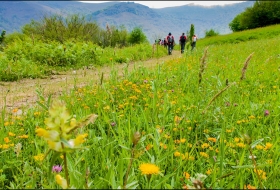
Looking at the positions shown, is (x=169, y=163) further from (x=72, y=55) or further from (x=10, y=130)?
(x=72, y=55)

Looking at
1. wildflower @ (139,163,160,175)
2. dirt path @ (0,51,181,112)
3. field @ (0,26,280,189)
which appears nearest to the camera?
field @ (0,26,280,189)

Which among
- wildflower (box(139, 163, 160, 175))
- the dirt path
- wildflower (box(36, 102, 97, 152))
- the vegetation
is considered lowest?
the dirt path

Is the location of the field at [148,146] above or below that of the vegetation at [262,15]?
below

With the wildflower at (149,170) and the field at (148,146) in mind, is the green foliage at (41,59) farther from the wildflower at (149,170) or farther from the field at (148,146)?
the wildflower at (149,170)

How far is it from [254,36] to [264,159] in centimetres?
3050

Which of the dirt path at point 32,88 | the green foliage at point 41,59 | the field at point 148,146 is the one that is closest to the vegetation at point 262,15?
the green foliage at point 41,59

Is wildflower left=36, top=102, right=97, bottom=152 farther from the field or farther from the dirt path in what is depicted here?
the dirt path

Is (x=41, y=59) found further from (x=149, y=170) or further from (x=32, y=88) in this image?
(x=149, y=170)

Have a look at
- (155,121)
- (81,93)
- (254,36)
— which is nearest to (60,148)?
(155,121)

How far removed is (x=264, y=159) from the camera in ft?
6.03

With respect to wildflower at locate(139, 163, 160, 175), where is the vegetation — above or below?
above

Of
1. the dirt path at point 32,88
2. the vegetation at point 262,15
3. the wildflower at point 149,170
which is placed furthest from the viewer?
the vegetation at point 262,15

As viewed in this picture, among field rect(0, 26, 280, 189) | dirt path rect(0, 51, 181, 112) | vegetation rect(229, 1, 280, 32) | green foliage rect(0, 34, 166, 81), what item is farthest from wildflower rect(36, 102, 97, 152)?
vegetation rect(229, 1, 280, 32)

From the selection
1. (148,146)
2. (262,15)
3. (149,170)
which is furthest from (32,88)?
(262,15)
